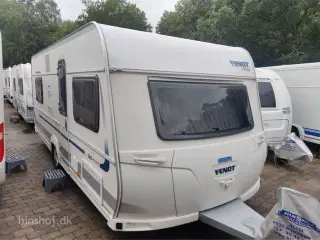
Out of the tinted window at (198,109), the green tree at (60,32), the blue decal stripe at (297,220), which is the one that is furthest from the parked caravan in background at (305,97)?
the green tree at (60,32)

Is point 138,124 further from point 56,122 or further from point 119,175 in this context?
point 56,122

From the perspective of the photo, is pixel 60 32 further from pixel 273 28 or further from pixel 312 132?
pixel 312 132

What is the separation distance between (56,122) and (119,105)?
295 centimetres

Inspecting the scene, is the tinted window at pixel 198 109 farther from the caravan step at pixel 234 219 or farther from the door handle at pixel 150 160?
the caravan step at pixel 234 219

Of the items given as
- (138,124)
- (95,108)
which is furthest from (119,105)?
(95,108)

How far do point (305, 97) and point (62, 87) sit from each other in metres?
6.16

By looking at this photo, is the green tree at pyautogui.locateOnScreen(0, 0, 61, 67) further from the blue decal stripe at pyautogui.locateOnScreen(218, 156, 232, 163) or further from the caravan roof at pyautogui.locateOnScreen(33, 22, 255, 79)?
the blue decal stripe at pyautogui.locateOnScreen(218, 156, 232, 163)

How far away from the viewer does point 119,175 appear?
2.89 metres

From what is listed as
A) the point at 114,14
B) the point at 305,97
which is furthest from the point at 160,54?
the point at 114,14

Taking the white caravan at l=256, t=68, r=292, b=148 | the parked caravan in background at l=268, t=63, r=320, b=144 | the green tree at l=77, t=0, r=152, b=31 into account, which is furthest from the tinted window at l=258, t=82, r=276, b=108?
the green tree at l=77, t=0, r=152, b=31

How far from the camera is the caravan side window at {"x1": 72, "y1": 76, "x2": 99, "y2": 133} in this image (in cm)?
335

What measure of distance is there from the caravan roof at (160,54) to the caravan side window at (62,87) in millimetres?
882

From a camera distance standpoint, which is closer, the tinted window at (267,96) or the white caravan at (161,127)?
the white caravan at (161,127)

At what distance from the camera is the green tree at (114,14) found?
92.8 feet
